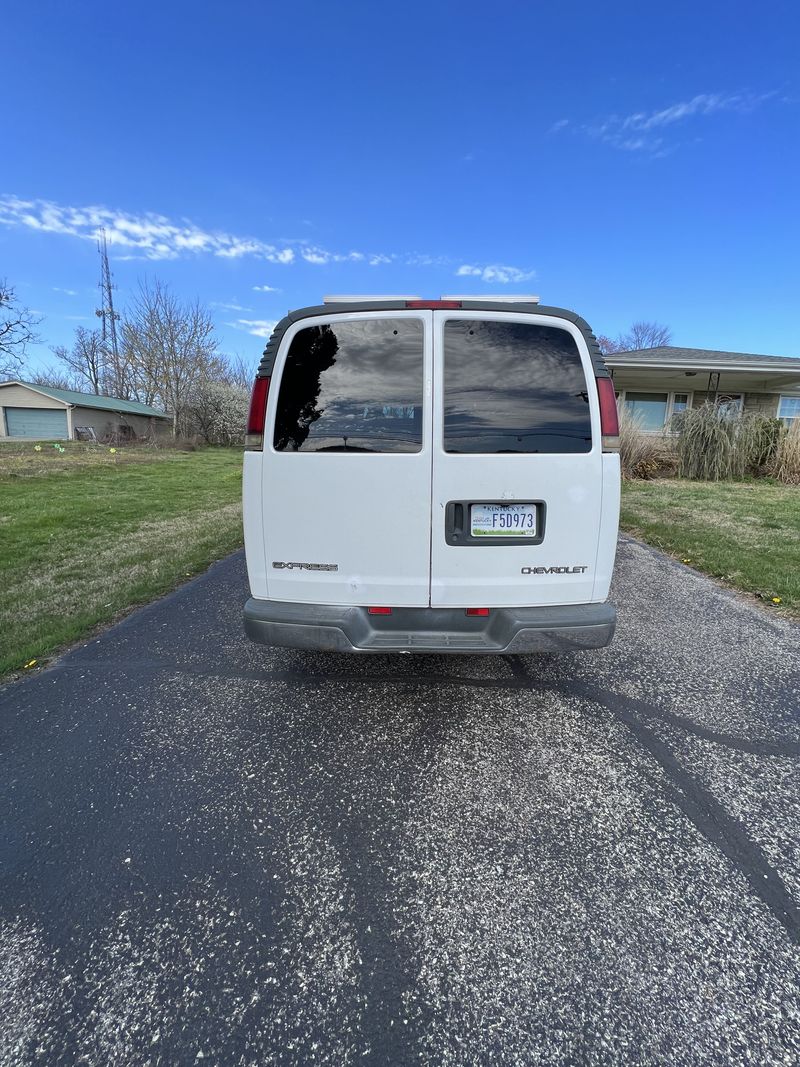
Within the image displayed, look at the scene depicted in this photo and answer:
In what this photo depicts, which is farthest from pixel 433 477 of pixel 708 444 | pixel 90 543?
pixel 708 444

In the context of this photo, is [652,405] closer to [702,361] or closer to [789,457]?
[702,361]

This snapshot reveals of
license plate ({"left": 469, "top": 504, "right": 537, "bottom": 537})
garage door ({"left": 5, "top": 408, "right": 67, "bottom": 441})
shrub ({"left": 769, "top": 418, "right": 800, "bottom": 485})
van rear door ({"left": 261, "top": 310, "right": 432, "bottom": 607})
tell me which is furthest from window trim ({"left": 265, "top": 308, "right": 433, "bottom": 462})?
garage door ({"left": 5, "top": 408, "right": 67, "bottom": 441})

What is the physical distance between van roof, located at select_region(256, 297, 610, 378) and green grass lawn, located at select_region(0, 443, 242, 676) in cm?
285

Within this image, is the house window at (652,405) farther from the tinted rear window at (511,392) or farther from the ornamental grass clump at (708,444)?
the tinted rear window at (511,392)

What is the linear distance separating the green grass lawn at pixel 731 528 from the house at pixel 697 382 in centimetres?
397

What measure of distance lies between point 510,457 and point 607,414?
58 centimetres

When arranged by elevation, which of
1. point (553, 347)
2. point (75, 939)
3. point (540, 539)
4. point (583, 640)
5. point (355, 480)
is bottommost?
point (75, 939)

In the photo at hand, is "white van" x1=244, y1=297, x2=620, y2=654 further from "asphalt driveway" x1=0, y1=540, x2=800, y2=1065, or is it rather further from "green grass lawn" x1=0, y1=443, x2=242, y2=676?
"green grass lawn" x1=0, y1=443, x2=242, y2=676

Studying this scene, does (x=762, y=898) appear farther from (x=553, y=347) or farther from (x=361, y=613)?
(x=553, y=347)

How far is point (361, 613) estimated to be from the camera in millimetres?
2619

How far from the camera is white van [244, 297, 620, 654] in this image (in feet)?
8.21

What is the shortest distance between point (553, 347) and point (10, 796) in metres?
3.27

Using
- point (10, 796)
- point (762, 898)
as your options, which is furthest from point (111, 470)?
point (762, 898)

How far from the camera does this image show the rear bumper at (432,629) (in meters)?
2.58
